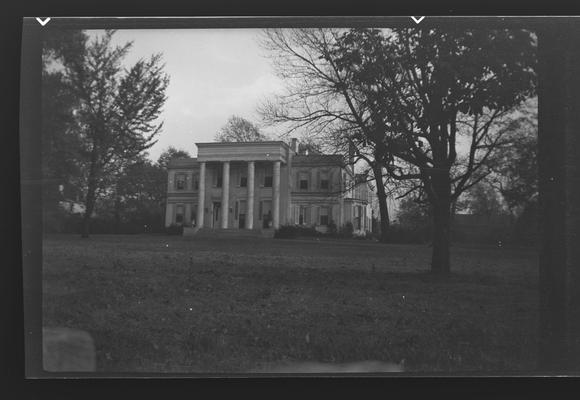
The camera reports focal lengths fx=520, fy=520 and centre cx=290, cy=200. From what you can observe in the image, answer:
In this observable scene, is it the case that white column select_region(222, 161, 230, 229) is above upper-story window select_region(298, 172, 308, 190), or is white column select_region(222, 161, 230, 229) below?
below

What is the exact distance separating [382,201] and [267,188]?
1.00 m

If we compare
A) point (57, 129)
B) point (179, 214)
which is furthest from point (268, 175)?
point (57, 129)

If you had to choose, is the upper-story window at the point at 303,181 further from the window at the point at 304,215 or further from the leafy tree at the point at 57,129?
the leafy tree at the point at 57,129

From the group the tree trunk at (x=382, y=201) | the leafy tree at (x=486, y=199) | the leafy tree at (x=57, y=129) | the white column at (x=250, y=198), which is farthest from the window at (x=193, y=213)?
the leafy tree at (x=486, y=199)

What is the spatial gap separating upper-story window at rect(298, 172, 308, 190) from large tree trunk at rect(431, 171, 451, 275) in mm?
1078

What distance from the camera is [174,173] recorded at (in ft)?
14.6

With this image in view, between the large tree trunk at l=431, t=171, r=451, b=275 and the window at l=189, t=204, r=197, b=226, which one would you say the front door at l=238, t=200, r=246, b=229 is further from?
the large tree trunk at l=431, t=171, r=451, b=275

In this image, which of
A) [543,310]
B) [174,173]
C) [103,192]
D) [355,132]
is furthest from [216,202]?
[543,310]

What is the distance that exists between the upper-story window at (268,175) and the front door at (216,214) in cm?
46

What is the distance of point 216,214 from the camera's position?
4605mm

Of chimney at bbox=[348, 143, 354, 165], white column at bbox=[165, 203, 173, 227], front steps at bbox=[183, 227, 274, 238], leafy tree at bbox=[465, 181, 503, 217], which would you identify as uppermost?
chimney at bbox=[348, 143, 354, 165]

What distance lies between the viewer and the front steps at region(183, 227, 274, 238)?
14.8 ft

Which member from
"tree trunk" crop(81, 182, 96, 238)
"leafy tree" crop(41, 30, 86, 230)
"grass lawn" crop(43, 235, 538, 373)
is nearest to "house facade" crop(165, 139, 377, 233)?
"grass lawn" crop(43, 235, 538, 373)

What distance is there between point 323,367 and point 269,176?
1.65 m
